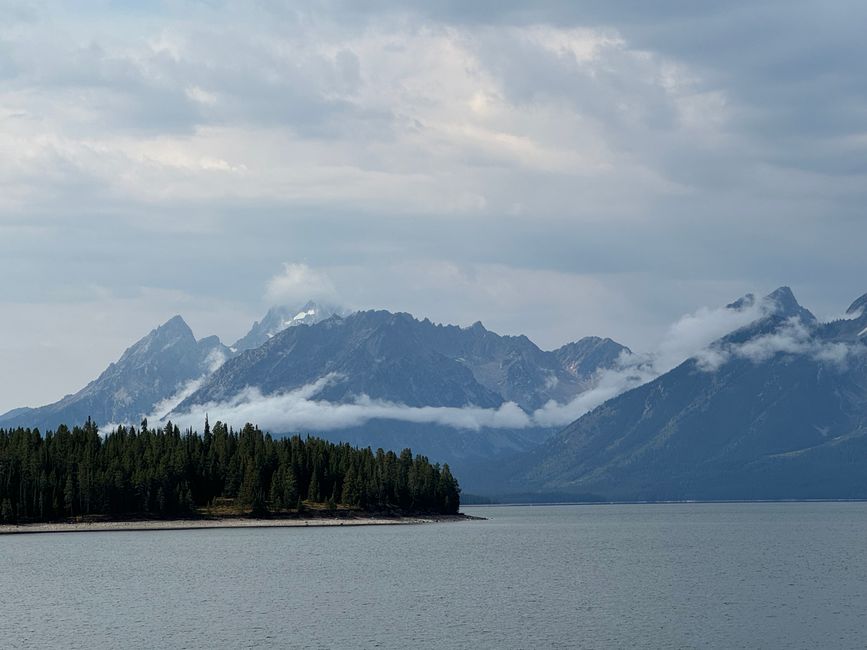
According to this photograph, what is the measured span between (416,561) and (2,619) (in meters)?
74.6

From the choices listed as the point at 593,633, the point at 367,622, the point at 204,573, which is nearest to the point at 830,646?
the point at 593,633

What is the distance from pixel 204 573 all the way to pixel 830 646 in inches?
3437

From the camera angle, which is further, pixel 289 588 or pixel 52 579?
pixel 52 579

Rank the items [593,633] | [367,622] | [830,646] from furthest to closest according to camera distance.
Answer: [367,622] → [593,633] → [830,646]

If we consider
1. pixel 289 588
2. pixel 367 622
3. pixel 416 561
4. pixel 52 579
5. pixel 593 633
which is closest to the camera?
pixel 593 633

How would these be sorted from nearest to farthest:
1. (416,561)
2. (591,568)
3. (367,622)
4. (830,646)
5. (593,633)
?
1. (830,646)
2. (593,633)
3. (367,622)
4. (591,568)
5. (416,561)

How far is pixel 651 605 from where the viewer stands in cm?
12162

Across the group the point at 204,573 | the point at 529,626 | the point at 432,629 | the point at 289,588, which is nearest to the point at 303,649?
the point at 432,629

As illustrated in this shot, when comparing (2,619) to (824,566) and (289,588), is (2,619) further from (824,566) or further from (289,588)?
(824,566)

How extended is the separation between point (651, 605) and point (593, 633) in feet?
67.1

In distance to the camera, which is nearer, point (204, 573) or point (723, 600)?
point (723, 600)

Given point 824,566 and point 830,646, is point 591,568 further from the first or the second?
point 830,646

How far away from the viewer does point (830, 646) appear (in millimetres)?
95312

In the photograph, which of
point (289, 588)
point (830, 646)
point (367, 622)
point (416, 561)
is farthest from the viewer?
point (416, 561)
